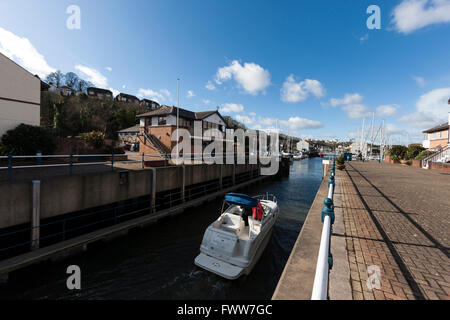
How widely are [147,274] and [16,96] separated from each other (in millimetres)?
22094

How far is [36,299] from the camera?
6273 millimetres

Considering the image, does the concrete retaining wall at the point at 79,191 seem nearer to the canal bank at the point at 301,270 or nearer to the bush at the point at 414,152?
the canal bank at the point at 301,270

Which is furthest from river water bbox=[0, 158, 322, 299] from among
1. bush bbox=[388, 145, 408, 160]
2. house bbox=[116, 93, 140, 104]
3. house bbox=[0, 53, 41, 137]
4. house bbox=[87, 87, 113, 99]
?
house bbox=[116, 93, 140, 104]

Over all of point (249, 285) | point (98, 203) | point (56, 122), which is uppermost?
point (56, 122)

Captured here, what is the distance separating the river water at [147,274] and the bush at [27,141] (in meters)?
11.9

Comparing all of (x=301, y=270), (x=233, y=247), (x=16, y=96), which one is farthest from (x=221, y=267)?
(x=16, y=96)

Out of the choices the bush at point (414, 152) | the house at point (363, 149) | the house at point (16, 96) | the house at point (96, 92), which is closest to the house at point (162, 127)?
the house at point (16, 96)

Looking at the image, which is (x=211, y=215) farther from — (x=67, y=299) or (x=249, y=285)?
(x=67, y=299)

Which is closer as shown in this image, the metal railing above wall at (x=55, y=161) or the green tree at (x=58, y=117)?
the metal railing above wall at (x=55, y=161)

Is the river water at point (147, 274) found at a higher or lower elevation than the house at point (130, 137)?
lower

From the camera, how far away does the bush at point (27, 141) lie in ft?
47.7
